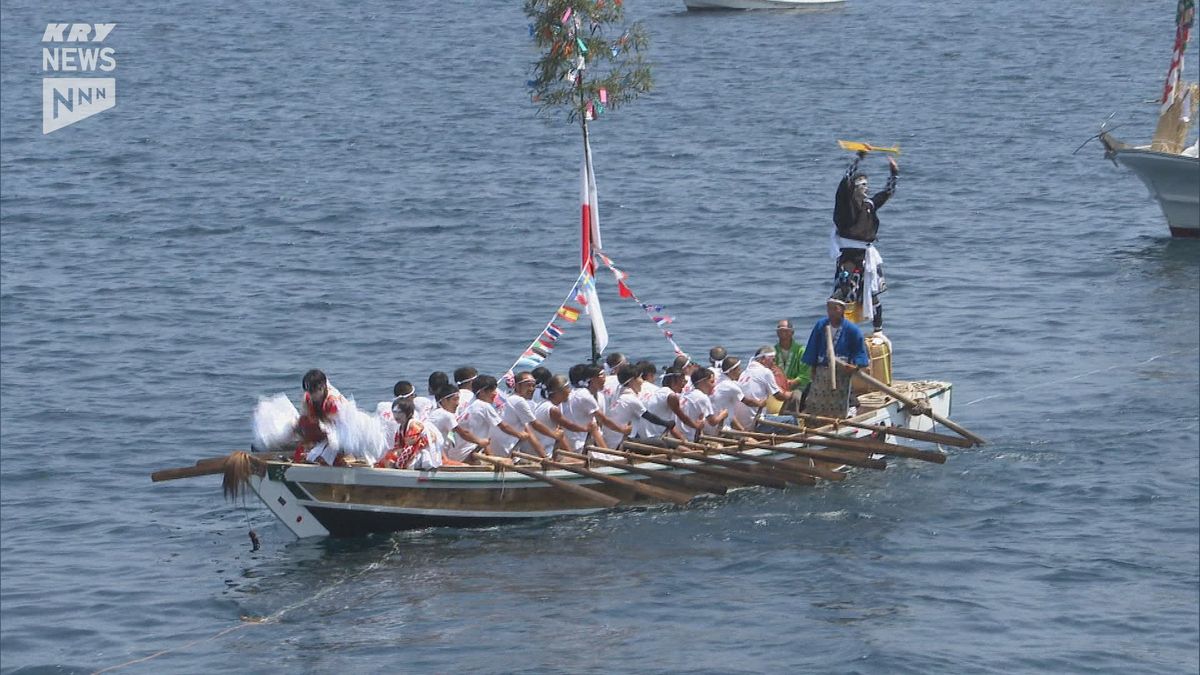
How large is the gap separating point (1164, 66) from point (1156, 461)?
1636 inches

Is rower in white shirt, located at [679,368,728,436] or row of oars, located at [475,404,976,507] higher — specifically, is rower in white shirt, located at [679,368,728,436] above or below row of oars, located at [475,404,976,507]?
above

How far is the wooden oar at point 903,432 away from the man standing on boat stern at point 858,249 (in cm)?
242

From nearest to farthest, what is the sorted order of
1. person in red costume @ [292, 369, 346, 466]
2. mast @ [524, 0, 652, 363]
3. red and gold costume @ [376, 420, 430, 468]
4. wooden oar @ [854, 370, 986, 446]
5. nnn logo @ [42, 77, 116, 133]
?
person in red costume @ [292, 369, 346, 466] → red and gold costume @ [376, 420, 430, 468] → wooden oar @ [854, 370, 986, 446] → mast @ [524, 0, 652, 363] → nnn logo @ [42, 77, 116, 133]

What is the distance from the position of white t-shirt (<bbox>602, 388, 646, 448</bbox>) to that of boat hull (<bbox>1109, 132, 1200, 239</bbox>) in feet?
61.3

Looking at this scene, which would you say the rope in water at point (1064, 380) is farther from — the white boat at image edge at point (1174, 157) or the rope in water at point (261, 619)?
the rope in water at point (261, 619)

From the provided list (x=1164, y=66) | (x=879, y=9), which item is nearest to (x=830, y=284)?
(x=1164, y=66)

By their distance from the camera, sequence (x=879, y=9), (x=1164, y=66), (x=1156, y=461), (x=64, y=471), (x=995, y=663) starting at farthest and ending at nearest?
(x=879, y=9)
(x=1164, y=66)
(x=64, y=471)
(x=1156, y=461)
(x=995, y=663)

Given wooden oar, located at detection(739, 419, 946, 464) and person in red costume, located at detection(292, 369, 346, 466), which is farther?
wooden oar, located at detection(739, 419, 946, 464)

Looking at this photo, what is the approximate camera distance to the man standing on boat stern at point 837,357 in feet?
81.9

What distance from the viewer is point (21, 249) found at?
43.2m

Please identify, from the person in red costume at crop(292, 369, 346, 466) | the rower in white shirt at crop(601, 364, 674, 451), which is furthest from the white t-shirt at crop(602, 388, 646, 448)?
the person in red costume at crop(292, 369, 346, 466)

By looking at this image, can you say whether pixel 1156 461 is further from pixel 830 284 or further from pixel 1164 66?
pixel 1164 66

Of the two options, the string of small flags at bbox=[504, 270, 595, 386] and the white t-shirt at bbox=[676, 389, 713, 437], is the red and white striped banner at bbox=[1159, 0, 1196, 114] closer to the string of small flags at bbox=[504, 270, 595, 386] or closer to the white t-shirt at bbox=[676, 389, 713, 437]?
the string of small flags at bbox=[504, 270, 595, 386]

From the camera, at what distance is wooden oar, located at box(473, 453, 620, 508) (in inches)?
923
